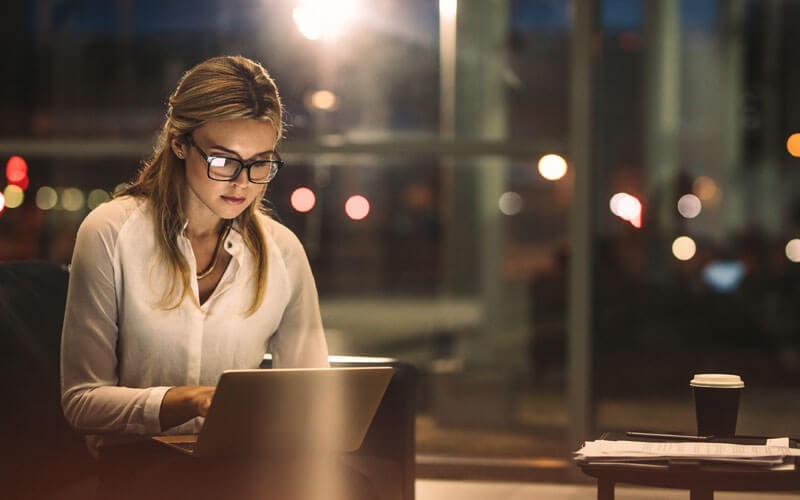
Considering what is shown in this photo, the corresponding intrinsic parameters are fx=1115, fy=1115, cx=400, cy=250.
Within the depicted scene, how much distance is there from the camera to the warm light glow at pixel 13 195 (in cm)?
499

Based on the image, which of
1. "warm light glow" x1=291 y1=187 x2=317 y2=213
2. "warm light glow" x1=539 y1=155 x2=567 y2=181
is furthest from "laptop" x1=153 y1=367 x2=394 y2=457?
"warm light glow" x1=291 y1=187 x2=317 y2=213

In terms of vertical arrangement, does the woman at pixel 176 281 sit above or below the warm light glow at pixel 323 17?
below

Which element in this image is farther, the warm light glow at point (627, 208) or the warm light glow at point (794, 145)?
the warm light glow at point (794, 145)

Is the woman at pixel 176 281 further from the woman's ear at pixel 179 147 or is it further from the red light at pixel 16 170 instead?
the red light at pixel 16 170

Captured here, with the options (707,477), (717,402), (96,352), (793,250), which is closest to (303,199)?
(96,352)

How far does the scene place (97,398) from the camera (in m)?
2.03

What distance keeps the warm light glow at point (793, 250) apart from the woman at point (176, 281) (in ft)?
17.3

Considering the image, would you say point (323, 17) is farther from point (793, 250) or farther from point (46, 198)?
point (793, 250)

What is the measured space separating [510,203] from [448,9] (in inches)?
39.5

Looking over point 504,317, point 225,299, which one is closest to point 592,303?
point 504,317

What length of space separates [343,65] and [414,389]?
138 inches

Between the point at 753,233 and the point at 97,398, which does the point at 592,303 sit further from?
the point at 753,233

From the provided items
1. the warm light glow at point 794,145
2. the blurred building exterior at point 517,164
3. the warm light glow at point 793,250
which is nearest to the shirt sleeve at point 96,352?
the blurred building exterior at point 517,164

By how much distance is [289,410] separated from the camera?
1811 millimetres
